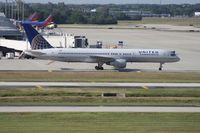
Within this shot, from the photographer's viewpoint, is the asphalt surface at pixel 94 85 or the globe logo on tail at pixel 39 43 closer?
the asphalt surface at pixel 94 85

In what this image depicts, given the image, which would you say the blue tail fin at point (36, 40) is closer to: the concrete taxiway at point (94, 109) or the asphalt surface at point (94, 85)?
the asphalt surface at point (94, 85)

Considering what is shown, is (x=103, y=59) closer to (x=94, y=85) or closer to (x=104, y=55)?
(x=104, y=55)

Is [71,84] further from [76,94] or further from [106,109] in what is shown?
[106,109]

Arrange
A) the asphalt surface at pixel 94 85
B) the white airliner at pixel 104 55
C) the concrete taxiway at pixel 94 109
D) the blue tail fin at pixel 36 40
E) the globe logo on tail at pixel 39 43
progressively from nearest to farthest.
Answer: the concrete taxiway at pixel 94 109, the asphalt surface at pixel 94 85, the white airliner at pixel 104 55, the globe logo on tail at pixel 39 43, the blue tail fin at pixel 36 40

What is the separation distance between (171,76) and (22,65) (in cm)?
2353

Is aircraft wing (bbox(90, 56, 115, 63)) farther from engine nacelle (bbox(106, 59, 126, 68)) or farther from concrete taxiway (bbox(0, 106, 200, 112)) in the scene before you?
concrete taxiway (bbox(0, 106, 200, 112))

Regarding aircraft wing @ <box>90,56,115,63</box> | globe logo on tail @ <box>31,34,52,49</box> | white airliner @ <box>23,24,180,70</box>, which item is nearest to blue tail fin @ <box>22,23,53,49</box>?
globe logo on tail @ <box>31,34,52,49</box>

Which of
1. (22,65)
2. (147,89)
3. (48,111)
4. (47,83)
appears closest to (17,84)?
(47,83)

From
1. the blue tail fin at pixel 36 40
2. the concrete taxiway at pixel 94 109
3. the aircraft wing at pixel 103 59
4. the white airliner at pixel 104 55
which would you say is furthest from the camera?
the blue tail fin at pixel 36 40

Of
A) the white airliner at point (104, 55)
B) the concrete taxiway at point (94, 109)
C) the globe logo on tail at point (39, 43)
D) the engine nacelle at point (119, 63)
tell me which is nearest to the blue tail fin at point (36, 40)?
the globe logo on tail at point (39, 43)

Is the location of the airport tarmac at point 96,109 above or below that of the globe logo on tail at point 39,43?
below

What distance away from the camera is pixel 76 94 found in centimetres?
5112

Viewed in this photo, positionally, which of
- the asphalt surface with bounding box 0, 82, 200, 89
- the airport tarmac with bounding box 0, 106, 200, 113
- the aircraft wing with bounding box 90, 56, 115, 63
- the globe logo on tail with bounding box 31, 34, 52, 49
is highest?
the globe logo on tail with bounding box 31, 34, 52, 49

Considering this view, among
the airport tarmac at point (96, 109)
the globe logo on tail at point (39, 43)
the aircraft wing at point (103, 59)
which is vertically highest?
the globe logo on tail at point (39, 43)
